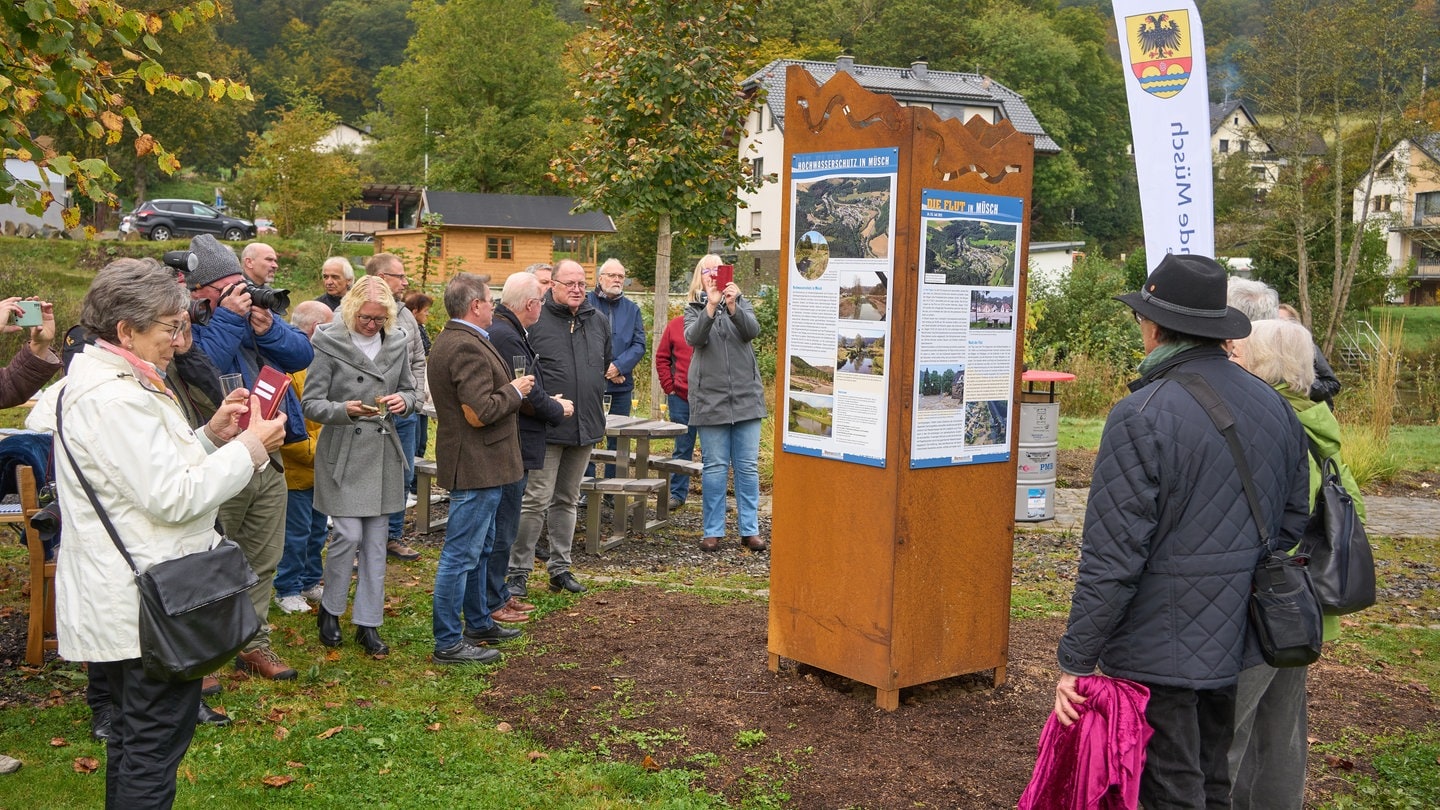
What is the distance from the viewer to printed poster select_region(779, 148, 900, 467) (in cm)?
484

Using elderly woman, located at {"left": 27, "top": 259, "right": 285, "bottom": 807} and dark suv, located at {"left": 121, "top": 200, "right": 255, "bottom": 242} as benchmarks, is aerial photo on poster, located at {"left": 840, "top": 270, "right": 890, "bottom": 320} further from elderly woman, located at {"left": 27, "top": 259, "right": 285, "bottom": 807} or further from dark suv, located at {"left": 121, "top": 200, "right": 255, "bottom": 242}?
dark suv, located at {"left": 121, "top": 200, "right": 255, "bottom": 242}

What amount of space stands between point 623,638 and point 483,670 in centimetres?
83

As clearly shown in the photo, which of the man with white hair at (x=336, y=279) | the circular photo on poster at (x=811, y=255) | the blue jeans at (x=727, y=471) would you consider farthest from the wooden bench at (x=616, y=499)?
the circular photo on poster at (x=811, y=255)

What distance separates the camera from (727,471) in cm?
868

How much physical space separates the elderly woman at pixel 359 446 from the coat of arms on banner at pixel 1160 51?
419 centimetres

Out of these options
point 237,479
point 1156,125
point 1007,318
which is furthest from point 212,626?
point 1156,125

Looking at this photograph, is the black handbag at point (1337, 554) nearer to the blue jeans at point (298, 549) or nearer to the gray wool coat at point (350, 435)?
the gray wool coat at point (350, 435)

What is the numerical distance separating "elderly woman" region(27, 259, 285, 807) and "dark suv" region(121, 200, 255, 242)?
143ft

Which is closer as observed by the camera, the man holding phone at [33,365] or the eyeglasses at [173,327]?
the eyeglasses at [173,327]

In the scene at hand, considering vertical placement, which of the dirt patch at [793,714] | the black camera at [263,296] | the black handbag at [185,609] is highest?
the black camera at [263,296]

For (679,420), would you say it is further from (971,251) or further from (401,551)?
(971,251)

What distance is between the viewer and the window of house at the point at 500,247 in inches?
1962

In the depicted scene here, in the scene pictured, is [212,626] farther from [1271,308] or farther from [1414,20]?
[1414,20]

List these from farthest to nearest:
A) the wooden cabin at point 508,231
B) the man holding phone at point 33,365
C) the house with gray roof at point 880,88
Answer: the house with gray roof at point 880,88, the wooden cabin at point 508,231, the man holding phone at point 33,365
